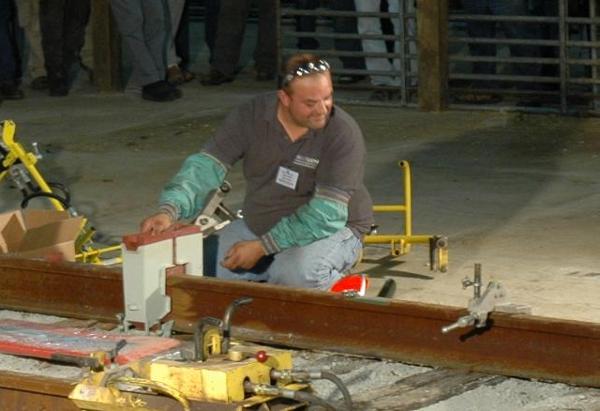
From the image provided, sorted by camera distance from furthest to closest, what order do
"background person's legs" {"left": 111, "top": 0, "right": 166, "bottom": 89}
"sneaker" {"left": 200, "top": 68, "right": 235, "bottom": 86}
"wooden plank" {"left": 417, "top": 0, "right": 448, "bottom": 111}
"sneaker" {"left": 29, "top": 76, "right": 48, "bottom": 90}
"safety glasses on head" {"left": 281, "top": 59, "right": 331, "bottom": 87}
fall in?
"sneaker" {"left": 29, "top": 76, "right": 48, "bottom": 90} < "sneaker" {"left": 200, "top": 68, "right": 235, "bottom": 86} < "background person's legs" {"left": 111, "top": 0, "right": 166, "bottom": 89} < "wooden plank" {"left": 417, "top": 0, "right": 448, "bottom": 111} < "safety glasses on head" {"left": 281, "top": 59, "right": 331, "bottom": 87}

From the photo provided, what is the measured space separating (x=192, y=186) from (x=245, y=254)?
38cm

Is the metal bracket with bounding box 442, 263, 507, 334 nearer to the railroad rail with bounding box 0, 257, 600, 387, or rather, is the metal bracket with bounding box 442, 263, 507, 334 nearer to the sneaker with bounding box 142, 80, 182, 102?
the railroad rail with bounding box 0, 257, 600, 387

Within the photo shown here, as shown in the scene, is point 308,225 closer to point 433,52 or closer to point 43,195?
point 43,195

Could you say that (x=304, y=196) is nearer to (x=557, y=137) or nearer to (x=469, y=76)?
(x=557, y=137)

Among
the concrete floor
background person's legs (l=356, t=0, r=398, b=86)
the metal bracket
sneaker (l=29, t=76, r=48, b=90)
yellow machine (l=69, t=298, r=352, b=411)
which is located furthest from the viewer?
sneaker (l=29, t=76, r=48, b=90)

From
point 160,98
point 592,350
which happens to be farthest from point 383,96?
point 592,350

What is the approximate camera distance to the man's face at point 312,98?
6.79 metres

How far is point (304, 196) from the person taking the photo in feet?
23.3

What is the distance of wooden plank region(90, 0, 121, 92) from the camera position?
14.6m

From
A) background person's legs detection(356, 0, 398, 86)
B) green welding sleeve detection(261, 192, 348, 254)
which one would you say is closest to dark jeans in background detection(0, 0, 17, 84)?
background person's legs detection(356, 0, 398, 86)

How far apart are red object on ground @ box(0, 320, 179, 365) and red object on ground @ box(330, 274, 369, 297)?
87 centimetres

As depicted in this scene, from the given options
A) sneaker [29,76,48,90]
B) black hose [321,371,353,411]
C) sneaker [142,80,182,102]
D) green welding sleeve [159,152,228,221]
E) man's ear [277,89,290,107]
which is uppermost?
man's ear [277,89,290,107]

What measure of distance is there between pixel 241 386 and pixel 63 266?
2.26 m

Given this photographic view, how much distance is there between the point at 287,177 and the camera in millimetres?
7051
